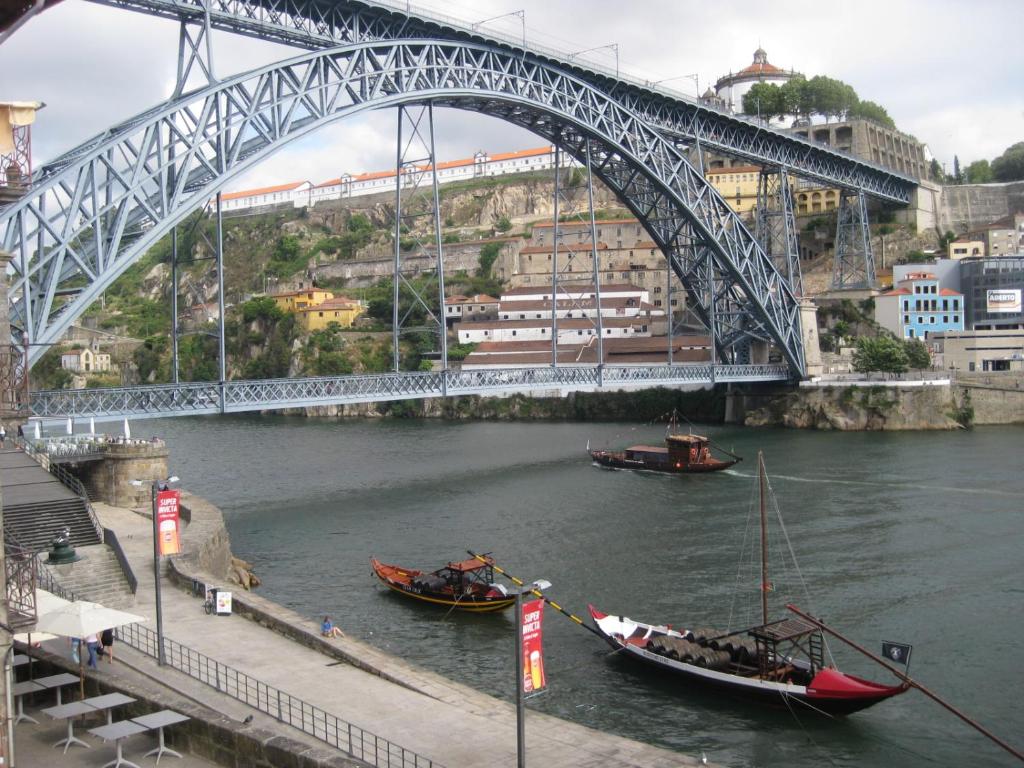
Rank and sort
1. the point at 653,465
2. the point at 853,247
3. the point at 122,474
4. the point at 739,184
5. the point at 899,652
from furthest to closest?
the point at 739,184 < the point at 853,247 < the point at 653,465 < the point at 122,474 < the point at 899,652

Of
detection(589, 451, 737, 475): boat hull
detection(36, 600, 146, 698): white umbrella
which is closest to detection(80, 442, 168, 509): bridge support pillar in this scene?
detection(36, 600, 146, 698): white umbrella

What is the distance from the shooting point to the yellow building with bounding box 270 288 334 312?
11188 cm

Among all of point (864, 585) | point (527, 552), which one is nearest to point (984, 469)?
point (864, 585)

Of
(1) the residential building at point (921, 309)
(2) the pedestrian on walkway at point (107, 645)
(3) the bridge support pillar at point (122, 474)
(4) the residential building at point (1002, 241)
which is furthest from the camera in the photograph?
(4) the residential building at point (1002, 241)

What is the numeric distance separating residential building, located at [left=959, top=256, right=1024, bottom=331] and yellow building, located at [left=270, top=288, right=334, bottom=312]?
6542cm

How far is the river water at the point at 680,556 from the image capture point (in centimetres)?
2030

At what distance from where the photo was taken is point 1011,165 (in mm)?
117125

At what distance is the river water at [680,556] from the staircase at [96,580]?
17.5ft

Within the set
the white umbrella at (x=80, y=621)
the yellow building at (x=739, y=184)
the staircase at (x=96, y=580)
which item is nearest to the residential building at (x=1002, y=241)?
the yellow building at (x=739, y=184)

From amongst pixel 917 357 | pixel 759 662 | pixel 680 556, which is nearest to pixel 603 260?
pixel 917 357

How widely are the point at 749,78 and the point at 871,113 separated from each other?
19599 millimetres

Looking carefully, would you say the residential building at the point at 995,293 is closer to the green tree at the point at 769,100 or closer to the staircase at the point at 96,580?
the green tree at the point at 769,100

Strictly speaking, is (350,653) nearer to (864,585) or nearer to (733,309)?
(864,585)

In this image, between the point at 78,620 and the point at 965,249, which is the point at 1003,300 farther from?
the point at 78,620
